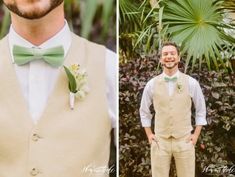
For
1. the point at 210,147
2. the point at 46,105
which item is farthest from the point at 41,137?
the point at 210,147

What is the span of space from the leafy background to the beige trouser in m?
0.04

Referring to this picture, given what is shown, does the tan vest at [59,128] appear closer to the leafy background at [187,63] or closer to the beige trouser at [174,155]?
the leafy background at [187,63]

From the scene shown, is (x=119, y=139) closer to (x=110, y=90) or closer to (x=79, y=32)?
(x=110, y=90)

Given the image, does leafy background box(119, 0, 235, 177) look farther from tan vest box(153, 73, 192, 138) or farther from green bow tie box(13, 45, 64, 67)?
green bow tie box(13, 45, 64, 67)

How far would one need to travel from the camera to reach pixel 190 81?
237 cm

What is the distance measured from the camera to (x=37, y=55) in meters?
2.28

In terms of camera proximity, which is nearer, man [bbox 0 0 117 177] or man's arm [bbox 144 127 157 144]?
man [bbox 0 0 117 177]

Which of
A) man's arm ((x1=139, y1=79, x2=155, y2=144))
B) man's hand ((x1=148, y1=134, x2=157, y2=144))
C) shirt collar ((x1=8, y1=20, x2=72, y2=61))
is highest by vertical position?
shirt collar ((x1=8, y1=20, x2=72, y2=61))

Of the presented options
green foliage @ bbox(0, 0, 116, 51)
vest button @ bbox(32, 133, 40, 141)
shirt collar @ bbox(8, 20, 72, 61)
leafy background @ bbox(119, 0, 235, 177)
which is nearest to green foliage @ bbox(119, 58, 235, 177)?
leafy background @ bbox(119, 0, 235, 177)

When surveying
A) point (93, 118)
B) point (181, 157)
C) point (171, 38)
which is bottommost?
point (181, 157)

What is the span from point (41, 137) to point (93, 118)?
24 cm

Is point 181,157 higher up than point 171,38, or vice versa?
point 171,38

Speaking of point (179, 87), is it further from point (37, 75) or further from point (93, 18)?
point (37, 75)

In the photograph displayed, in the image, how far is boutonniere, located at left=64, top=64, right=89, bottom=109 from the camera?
7.52ft
